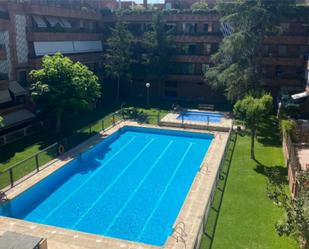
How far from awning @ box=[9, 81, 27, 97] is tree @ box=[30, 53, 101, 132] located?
3.12m

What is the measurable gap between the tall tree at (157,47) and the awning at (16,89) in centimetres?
1597

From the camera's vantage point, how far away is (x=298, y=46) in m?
40.7

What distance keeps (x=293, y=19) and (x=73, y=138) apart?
27.3 meters

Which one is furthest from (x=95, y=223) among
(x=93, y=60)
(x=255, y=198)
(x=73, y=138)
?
(x=93, y=60)

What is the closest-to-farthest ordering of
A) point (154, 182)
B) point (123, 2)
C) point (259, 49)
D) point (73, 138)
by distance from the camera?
1. point (154, 182)
2. point (73, 138)
3. point (259, 49)
4. point (123, 2)

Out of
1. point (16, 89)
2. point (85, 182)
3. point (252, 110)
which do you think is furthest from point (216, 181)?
point (16, 89)

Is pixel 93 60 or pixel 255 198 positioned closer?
pixel 255 198

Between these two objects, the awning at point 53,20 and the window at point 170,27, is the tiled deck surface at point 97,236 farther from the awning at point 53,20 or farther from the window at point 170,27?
the window at point 170,27

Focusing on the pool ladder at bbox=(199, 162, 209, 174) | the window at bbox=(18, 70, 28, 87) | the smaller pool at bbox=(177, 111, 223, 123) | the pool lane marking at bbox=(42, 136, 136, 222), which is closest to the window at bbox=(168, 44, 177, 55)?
the smaller pool at bbox=(177, 111, 223, 123)

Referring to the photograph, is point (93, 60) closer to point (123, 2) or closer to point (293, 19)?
point (123, 2)

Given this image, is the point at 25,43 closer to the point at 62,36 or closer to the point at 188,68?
the point at 62,36

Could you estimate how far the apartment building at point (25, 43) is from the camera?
31156 millimetres

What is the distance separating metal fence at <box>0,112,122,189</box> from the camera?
21163mm

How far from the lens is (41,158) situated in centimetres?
2466
